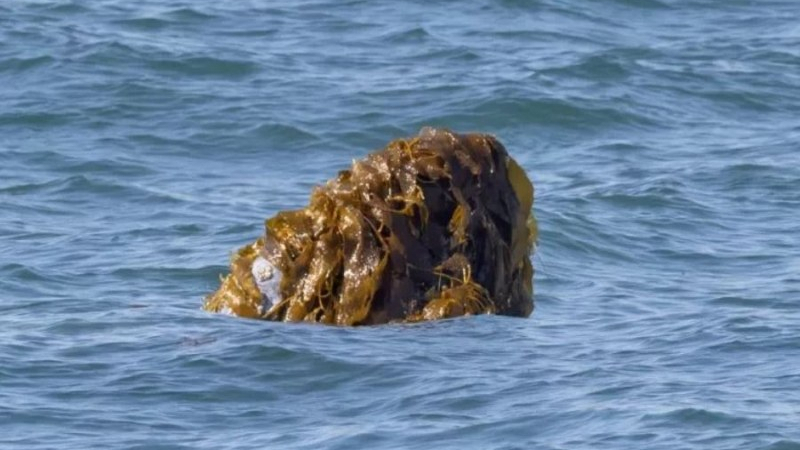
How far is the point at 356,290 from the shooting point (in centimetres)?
943

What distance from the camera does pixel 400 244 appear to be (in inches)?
370

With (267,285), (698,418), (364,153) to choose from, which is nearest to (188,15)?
(364,153)

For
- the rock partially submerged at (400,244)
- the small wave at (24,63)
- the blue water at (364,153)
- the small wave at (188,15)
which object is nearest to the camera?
the blue water at (364,153)

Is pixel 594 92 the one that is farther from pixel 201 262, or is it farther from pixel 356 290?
pixel 356 290

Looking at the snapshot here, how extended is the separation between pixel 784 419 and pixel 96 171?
8.00 metres

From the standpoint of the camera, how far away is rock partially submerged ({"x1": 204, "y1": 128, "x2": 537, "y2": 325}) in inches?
371

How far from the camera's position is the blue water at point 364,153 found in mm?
7930

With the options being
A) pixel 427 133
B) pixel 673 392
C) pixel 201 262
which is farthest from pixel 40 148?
pixel 673 392

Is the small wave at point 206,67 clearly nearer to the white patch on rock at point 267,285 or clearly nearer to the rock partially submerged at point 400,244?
the rock partially submerged at point 400,244

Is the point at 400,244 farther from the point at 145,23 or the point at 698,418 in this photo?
the point at 145,23

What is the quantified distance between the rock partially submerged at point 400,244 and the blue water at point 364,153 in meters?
0.19

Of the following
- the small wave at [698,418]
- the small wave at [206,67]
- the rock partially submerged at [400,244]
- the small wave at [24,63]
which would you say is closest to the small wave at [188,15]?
the small wave at [206,67]

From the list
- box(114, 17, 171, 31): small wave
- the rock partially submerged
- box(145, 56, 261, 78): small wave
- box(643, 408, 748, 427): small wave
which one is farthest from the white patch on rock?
box(114, 17, 171, 31): small wave

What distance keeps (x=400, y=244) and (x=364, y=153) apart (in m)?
6.38
